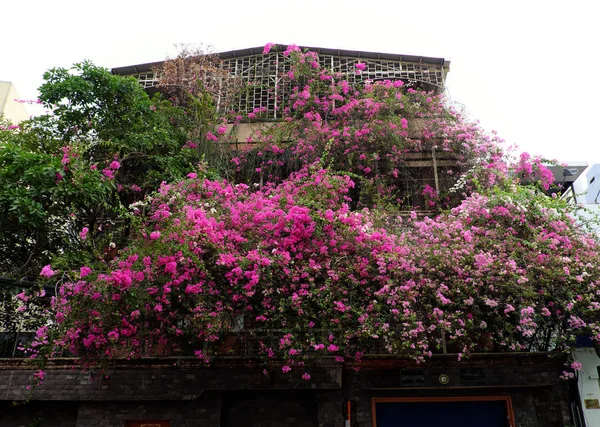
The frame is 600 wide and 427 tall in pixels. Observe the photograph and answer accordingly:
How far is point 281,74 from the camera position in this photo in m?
14.8

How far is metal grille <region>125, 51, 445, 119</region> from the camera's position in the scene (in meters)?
14.6

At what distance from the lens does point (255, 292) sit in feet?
29.3

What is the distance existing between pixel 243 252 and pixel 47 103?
6.66 meters

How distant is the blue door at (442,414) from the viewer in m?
10.2

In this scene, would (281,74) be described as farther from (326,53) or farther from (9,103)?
(9,103)

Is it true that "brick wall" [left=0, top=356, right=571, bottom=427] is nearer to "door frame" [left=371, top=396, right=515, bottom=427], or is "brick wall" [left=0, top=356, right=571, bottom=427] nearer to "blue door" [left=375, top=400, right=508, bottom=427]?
"door frame" [left=371, top=396, right=515, bottom=427]

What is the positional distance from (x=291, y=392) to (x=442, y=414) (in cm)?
328

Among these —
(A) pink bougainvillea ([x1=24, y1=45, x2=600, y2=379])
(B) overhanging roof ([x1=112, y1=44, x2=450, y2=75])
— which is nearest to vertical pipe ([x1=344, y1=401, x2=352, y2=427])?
(A) pink bougainvillea ([x1=24, y1=45, x2=600, y2=379])

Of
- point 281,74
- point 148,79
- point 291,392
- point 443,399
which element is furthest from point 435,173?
point 148,79

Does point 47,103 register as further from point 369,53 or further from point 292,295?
point 369,53

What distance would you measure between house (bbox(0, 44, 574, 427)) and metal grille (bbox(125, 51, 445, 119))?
7.62m

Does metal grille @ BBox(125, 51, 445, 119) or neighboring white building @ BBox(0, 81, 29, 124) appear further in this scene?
neighboring white building @ BBox(0, 81, 29, 124)

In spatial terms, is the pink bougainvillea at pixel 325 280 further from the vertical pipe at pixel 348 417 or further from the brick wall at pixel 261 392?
the vertical pipe at pixel 348 417

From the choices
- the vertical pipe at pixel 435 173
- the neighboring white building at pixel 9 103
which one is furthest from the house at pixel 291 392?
the neighboring white building at pixel 9 103
